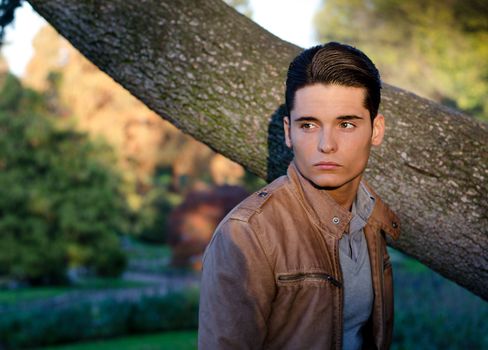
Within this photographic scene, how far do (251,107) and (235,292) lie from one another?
1.33 m

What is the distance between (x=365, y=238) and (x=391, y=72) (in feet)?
64.2

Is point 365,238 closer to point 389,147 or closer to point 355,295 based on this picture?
point 355,295

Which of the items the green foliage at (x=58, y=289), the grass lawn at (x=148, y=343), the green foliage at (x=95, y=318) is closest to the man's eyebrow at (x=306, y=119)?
the grass lawn at (x=148, y=343)

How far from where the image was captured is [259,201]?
90.2 inches

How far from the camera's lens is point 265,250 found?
220cm

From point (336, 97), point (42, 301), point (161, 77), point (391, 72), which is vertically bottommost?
point (42, 301)

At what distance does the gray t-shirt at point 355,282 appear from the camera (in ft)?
7.91

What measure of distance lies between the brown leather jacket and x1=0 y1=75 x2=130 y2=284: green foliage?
20004mm

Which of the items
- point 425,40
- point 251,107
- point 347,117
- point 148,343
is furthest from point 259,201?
point 425,40

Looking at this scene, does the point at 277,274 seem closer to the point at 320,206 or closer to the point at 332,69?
the point at 320,206

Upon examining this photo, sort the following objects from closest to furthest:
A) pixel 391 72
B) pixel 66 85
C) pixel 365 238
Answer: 1. pixel 365 238
2. pixel 391 72
3. pixel 66 85

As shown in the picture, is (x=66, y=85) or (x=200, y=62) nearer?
(x=200, y=62)

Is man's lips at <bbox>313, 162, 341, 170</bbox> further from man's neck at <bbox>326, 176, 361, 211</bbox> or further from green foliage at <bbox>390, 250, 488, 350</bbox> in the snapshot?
green foliage at <bbox>390, 250, 488, 350</bbox>

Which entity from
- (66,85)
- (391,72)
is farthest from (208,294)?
(66,85)
